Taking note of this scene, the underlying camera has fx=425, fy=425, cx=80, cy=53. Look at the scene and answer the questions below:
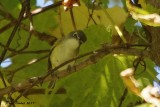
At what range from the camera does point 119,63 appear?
0.83m

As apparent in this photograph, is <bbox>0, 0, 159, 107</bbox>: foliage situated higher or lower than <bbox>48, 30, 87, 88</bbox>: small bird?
higher

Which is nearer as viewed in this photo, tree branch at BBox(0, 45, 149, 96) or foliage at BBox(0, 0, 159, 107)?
tree branch at BBox(0, 45, 149, 96)

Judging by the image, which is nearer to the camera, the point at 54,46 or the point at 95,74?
the point at 95,74

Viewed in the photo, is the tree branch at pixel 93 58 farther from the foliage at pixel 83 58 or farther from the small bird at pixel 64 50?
the small bird at pixel 64 50

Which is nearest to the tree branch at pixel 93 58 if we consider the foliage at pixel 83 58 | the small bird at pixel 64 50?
the foliage at pixel 83 58

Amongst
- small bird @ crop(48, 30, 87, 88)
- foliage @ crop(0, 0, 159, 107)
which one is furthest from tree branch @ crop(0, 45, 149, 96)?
small bird @ crop(48, 30, 87, 88)

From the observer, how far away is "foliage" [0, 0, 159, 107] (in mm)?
754

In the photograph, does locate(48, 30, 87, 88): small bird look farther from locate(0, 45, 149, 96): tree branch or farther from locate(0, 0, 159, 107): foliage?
locate(0, 45, 149, 96): tree branch

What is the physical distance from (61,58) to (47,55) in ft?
0.47

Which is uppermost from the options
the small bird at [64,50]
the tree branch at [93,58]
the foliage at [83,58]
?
the tree branch at [93,58]

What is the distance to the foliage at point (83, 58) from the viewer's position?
0.75 metres

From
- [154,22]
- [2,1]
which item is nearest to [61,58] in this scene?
[2,1]

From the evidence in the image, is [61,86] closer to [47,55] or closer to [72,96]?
[72,96]

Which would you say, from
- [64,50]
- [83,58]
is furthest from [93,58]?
[64,50]
